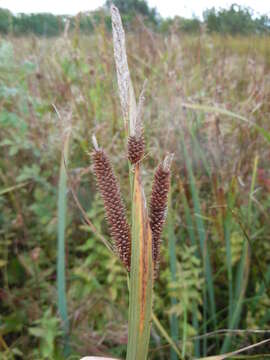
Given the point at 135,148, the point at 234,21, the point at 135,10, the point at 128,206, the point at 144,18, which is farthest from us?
the point at 144,18

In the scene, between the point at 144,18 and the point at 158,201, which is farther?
the point at 144,18

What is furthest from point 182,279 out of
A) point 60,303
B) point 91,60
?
point 91,60

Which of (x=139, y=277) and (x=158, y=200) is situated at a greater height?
(x=158, y=200)

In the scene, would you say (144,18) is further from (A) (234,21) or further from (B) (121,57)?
(B) (121,57)

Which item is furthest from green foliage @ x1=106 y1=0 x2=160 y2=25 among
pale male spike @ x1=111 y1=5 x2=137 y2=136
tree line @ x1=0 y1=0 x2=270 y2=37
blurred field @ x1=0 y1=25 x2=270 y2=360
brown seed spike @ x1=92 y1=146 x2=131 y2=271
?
brown seed spike @ x1=92 y1=146 x2=131 y2=271

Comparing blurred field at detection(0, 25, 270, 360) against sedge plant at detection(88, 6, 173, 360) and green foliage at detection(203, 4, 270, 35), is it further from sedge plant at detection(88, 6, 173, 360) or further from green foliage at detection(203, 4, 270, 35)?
sedge plant at detection(88, 6, 173, 360)

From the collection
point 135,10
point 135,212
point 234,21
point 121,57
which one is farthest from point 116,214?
point 135,10

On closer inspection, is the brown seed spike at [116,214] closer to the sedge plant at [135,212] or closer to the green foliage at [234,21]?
the sedge plant at [135,212]

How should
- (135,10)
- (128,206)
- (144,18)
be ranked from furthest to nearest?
(144,18) < (135,10) < (128,206)
